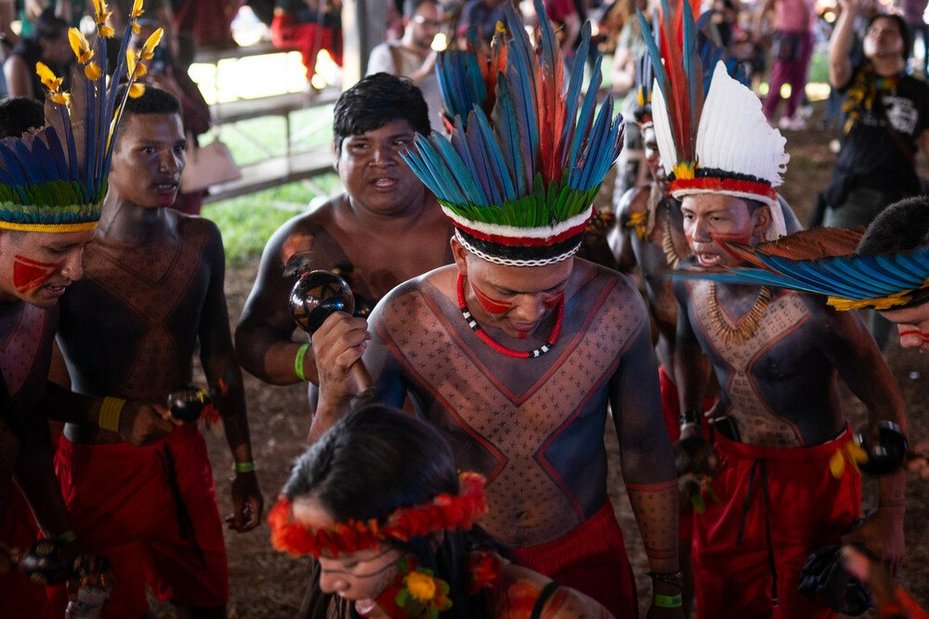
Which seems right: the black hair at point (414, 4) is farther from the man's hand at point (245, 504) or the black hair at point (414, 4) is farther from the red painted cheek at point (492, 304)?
the red painted cheek at point (492, 304)

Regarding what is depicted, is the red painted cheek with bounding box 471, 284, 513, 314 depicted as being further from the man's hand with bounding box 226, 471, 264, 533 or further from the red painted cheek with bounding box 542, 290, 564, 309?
the man's hand with bounding box 226, 471, 264, 533

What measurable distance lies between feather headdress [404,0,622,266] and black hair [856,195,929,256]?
2.38 feet

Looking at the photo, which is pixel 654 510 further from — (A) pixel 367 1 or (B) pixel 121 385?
(A) pixel 367 1

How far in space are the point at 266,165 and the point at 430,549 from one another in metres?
9.39

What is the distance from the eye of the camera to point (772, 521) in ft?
11.0

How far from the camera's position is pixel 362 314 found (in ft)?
9.05

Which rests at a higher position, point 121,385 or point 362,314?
point 362,314

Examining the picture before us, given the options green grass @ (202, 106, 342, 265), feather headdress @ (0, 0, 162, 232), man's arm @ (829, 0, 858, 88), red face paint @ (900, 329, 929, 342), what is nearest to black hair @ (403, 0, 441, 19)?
green grass @ (202, 106, 342, 265)

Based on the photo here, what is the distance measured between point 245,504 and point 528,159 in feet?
6.21

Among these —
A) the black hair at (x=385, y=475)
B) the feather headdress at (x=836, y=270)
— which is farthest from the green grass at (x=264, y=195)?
the black hair at (x=385, y=475)

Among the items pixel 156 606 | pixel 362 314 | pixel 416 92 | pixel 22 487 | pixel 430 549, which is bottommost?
pixel 156 606

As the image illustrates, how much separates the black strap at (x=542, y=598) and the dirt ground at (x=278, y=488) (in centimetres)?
241

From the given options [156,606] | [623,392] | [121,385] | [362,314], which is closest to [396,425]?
[362,314]

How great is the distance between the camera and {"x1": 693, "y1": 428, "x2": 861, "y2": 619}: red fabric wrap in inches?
131
